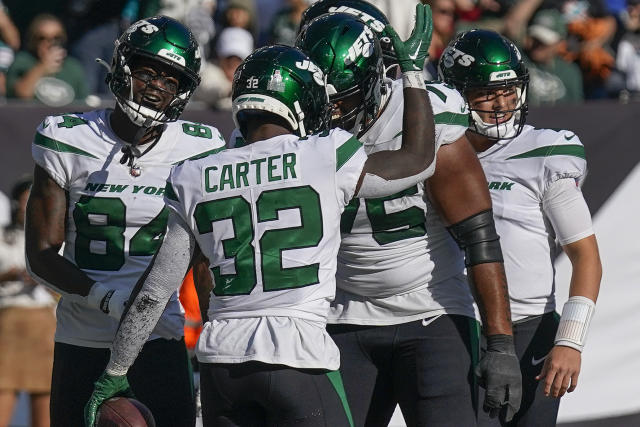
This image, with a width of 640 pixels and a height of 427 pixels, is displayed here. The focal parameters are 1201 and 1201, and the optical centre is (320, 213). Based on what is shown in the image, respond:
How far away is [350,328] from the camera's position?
366cm

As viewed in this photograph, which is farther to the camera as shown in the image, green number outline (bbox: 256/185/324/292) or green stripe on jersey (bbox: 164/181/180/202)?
green stripe on jersey (bbox: 164/181/180/202)

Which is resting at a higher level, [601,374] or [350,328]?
[350,328]

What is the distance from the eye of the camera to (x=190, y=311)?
535 centimetres

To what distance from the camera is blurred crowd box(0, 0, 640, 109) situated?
718cm

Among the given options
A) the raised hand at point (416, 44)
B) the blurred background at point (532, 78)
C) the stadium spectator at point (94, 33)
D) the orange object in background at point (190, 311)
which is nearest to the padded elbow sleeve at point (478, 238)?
the raised hand at point (416, 44)

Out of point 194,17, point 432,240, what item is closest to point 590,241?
point 432,240

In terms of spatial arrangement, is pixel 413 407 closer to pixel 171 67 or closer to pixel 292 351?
pixel 292 351

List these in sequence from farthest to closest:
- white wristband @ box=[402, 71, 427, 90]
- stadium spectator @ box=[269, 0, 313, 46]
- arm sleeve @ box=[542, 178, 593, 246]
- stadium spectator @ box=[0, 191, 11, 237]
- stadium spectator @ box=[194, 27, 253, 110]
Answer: stadium spectator @ box=[269, 0, 313, 46] < stadium spectator @ box=[194, 27, 253, 110] < stadium spectator @ box=[0, 191, 11, 237] < arm sleeve @ box=[542, 178, 593, 246] < white wristband @ box=[402, 71, 427, 90]

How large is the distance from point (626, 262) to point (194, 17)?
3389mm

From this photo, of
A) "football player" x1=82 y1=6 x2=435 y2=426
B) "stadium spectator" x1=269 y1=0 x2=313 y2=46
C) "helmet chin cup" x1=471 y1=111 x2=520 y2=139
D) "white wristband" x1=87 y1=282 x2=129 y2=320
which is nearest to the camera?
"football player" x1=82 y1=6 x2=435 y2=426

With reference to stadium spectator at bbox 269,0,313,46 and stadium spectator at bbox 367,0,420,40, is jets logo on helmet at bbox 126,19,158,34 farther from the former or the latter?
stadium spectator at bbox 269,0,313,46

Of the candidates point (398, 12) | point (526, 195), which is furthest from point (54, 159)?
point (398, 12)

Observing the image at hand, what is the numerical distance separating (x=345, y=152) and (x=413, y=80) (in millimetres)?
413

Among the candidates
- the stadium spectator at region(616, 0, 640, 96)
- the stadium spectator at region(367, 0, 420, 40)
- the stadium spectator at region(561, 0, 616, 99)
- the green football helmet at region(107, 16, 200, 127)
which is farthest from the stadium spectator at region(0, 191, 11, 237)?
the stadium spectator at region(616, 0, 640, 96)
